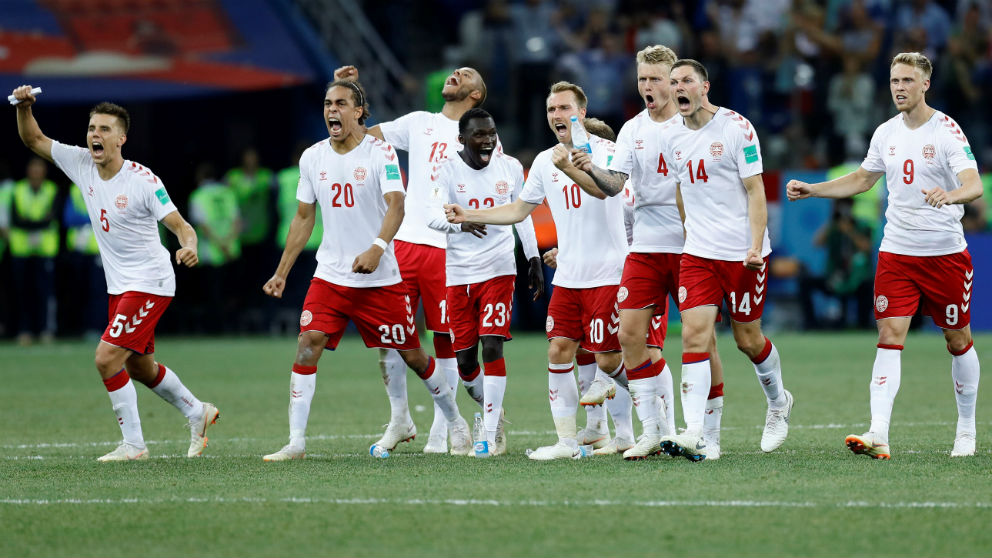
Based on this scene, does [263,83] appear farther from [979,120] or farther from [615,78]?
[979,120]

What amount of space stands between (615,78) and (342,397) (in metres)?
10.2

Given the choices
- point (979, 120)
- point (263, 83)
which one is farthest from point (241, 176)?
point (979, 120)

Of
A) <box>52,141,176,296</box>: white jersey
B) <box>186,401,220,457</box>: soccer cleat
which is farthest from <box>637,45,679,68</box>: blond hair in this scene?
<box>186,401,220,457</box>: soccer cleat

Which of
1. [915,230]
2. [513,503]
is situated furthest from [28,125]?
[915,230]

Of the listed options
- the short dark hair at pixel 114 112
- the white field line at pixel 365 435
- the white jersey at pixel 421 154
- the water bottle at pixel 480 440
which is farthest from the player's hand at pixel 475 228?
the short dark hair at pixel 114 112

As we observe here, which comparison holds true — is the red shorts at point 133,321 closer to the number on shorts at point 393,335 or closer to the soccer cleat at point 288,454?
the soccer cleat at point 288,454

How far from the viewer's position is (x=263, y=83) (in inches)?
845

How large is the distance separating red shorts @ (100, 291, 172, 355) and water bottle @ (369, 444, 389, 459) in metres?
1.57

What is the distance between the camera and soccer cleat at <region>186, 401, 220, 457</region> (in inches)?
385

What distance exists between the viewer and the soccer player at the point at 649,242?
358 inches

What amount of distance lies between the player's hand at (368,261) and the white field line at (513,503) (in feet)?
7.13

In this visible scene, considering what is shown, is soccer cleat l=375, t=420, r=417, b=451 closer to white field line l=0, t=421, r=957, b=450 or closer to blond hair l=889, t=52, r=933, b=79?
white field line l=0, t=421, r=957, b=450

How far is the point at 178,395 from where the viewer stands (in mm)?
10031

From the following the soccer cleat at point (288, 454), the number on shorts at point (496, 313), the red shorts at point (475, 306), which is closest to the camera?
the soccer cleat at point (288, 454)
